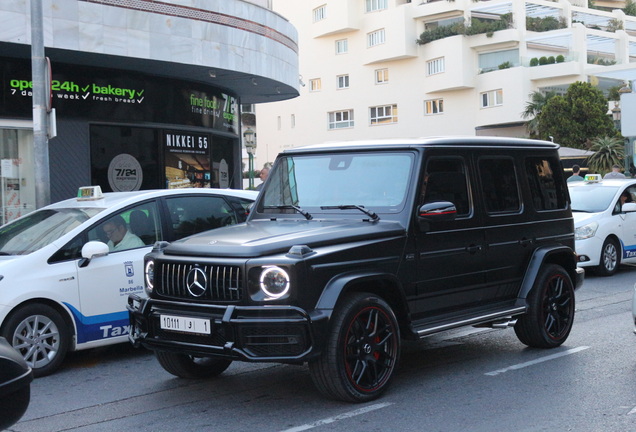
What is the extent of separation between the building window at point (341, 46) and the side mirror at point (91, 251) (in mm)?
59250

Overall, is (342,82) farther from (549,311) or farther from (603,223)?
(549,311)

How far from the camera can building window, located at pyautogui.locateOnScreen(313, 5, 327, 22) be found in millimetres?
65919

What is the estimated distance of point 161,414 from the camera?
6047 millimetres

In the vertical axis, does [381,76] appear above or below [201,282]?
above

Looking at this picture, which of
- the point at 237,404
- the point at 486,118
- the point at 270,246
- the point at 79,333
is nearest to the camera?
the point at 270,246

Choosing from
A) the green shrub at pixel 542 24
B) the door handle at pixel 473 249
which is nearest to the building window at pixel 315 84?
the green shrub at pixel 542 24

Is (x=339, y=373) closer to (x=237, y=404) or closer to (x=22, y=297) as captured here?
(x=237, y=404)

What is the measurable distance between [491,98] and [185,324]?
5479 centimetres

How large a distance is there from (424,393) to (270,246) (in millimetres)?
1719

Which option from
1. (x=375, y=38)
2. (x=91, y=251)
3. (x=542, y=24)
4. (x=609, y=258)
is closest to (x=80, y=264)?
(x=91, y=251)

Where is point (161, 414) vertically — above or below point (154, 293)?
below

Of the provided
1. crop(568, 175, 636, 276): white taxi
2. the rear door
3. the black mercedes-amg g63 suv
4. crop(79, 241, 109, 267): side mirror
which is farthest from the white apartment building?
crop(79, 241, 109, 267): side mirror

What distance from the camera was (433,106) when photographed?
61438 mm

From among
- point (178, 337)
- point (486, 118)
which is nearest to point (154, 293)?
point (178, 337)
